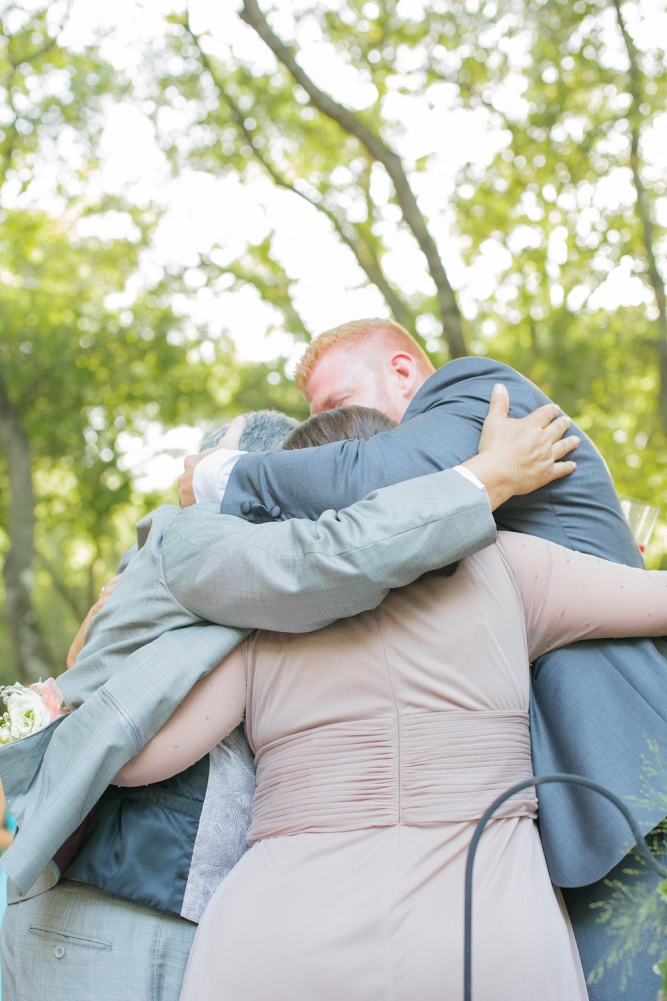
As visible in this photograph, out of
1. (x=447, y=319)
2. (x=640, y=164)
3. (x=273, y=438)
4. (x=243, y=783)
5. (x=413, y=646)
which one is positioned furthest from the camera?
(x=640, y=164)

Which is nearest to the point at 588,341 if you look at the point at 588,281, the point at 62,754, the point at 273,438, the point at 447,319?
the point at 588,281

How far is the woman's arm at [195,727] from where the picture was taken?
7.24ft

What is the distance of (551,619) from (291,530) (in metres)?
0.66

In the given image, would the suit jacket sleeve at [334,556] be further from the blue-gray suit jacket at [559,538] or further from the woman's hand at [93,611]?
the woman's hand at [93,611]

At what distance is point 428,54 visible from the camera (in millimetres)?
12117

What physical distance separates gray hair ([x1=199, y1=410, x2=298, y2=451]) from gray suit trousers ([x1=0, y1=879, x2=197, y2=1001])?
1.37 m

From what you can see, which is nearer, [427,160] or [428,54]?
[428,54]

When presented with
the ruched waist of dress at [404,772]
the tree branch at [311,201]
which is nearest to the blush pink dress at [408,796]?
the ruched waist of dress at [404,772]

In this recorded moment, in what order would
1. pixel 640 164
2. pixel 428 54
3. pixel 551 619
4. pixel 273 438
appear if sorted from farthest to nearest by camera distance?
pixel 640 164 < pixel 428 54 < pixel 273 438 < pixel 551 619

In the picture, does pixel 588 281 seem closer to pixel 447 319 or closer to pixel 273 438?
pixel 447 319

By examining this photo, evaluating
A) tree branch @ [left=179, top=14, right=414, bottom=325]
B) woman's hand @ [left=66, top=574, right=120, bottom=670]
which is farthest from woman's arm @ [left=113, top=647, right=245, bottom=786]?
tree branch @ [left=179, top=14, right=414, bottom=325]

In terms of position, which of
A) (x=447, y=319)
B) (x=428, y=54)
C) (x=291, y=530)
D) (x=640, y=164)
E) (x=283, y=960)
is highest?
(x=428, y=54)

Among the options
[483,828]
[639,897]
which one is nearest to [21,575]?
[639,897]

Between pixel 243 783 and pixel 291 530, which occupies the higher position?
pixel 291 530
